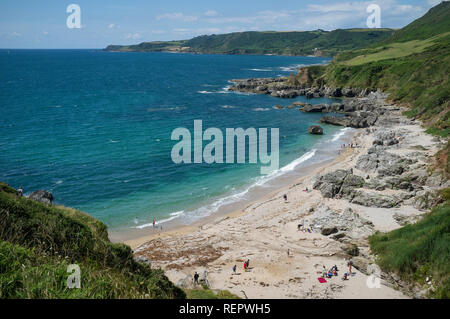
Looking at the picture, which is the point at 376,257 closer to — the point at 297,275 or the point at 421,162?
the point at 297,275

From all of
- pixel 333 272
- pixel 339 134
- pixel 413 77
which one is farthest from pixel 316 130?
pixel 333 272

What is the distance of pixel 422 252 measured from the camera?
66.2ft

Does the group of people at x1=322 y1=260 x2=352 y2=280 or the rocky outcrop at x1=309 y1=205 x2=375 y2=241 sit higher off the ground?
the rocky outcrop at x1=309 y1=205 x2=375 y2=241

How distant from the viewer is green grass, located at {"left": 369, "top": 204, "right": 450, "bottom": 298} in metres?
18.5

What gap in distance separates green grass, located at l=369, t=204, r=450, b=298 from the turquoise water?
18.0m

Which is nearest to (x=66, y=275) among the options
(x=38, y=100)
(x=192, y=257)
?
(x=192, y=257)

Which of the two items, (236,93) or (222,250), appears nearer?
(222,250)

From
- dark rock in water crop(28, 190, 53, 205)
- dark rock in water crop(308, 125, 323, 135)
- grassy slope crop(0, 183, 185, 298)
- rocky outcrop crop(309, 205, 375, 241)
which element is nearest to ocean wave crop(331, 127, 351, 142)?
dark rock in water crop(308, 125, 323, 135)

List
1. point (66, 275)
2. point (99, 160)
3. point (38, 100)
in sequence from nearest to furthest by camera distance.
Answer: point (66, 275), point (99, 160), point (38, 100)

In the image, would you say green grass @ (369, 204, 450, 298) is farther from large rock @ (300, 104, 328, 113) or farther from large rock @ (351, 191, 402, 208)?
large rock @ (300, 104, 328, 113)

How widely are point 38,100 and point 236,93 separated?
5829 centimetres

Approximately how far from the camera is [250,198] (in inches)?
1506

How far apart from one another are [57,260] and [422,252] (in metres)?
20.0

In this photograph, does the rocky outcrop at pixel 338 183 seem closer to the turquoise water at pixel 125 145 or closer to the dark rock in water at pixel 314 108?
the turquoise water at pixel 125 145
